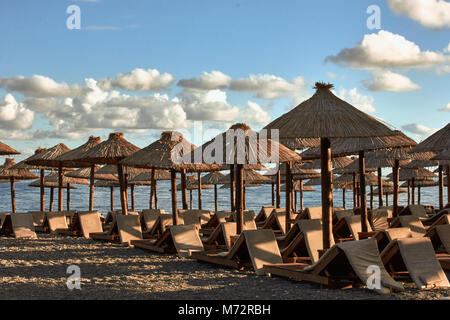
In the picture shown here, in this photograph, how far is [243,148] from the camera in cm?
881

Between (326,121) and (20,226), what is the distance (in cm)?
827

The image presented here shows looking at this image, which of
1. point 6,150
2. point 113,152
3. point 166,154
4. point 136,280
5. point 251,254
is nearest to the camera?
point 136,280

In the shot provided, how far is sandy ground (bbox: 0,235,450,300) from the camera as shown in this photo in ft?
19.3

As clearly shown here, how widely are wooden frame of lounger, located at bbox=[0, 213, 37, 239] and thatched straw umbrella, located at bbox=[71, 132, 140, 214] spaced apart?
1942 mm

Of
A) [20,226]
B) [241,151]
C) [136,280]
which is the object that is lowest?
[136,280]

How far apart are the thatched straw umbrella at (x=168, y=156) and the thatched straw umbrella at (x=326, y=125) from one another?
3155 mm

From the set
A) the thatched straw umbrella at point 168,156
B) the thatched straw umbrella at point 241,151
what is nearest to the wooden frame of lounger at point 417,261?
the thatched straw umbrella at point 241,151

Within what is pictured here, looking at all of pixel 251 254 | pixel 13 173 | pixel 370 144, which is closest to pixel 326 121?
pixel 251 254

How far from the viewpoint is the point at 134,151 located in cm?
1231

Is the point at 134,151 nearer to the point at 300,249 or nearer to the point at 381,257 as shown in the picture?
the point at 300,249

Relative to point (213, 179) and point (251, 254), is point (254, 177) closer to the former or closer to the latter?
point (213, 179)

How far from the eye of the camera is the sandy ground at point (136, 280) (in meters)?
5.89
